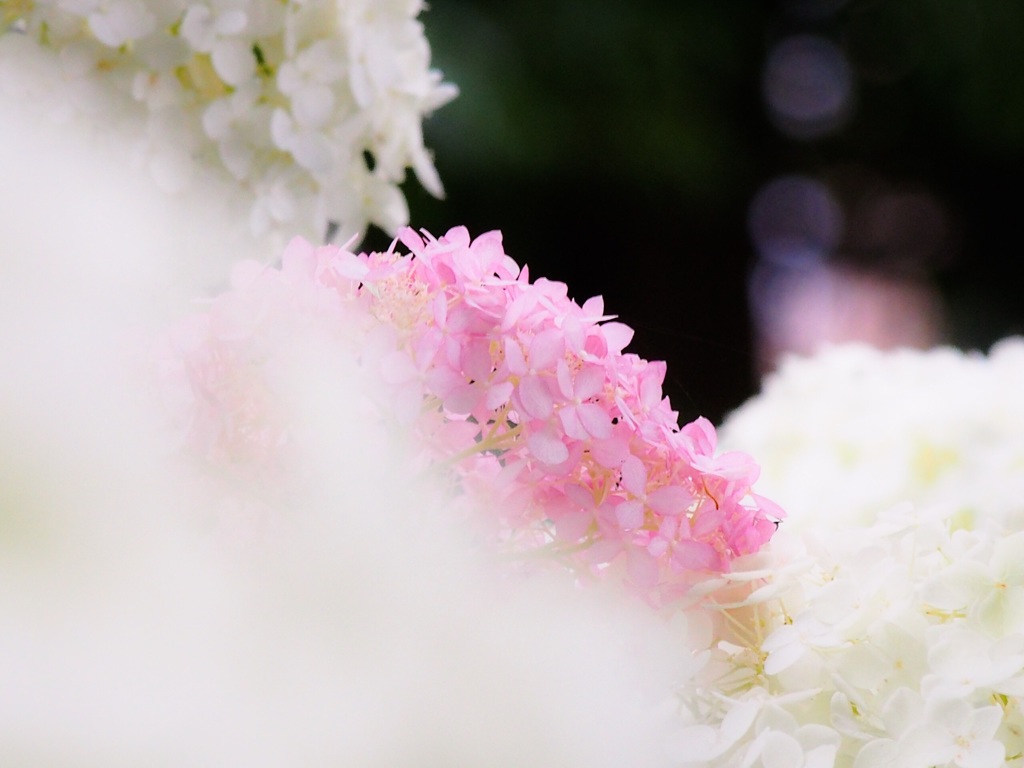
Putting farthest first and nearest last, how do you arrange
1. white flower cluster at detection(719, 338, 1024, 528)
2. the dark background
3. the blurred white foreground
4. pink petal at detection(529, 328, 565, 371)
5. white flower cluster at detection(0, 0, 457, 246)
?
the dark background
white flower cluster at detection(719, 338, 1024, 528)
white flower cluster at detection(0, 0, 457, 246)
pink petal at detection(529, 328, 565, 371)
the blurred white foreground

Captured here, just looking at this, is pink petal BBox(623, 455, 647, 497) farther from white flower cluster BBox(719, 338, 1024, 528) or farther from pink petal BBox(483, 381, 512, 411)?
white flower cluster BBox(719, 338, 1024, 528)

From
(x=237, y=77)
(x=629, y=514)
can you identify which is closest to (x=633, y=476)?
(x=629, y=514)

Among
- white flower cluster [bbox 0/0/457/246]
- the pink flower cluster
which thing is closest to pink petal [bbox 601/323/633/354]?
the pink flower cluster

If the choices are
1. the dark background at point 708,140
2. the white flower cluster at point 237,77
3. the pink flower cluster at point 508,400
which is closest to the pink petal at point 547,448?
the pink flower cluster at point 508,400

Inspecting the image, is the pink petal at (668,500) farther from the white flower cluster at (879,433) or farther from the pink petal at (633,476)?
the white flower cluster at (879,433)

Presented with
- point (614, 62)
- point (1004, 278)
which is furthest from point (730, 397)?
point (1004, 278)

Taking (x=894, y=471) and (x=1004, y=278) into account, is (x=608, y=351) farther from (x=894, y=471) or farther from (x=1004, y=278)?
(x=1004, y=278)
